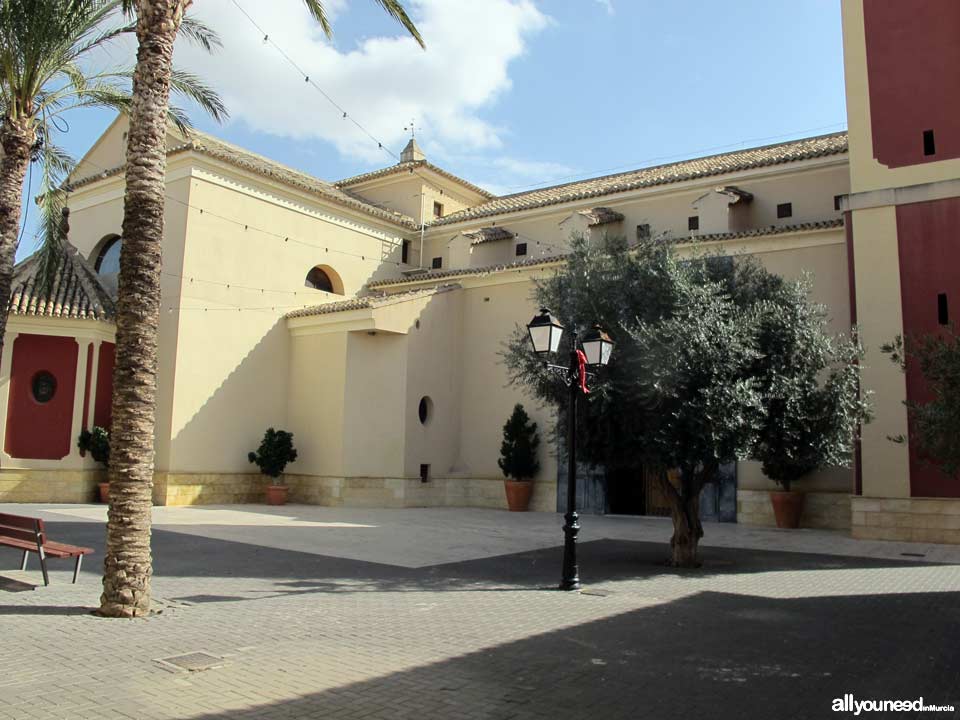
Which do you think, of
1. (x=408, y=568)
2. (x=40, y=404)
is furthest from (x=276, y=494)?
(x=408, y=568)

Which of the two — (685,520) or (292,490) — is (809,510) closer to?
(685,520)

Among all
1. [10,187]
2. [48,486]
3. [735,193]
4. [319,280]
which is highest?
[735,193]

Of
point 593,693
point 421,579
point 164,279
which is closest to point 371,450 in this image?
point 164,279

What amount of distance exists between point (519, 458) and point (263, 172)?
1142cm

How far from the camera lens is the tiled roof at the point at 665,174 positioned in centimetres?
2177

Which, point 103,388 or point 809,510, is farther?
point 103,388

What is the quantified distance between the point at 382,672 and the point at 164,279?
18.1 meters

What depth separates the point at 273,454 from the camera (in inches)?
859

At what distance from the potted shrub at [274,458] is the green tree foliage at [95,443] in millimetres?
3832

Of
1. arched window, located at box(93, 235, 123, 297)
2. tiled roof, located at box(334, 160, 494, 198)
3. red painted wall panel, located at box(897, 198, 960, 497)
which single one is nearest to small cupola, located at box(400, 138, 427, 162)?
tiled roof, located at box(334, 160, 494, 198)

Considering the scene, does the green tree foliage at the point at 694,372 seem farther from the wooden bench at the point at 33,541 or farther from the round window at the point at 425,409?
the round window at the point at 425,409

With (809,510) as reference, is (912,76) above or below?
above

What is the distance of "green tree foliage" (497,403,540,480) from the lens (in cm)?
2205

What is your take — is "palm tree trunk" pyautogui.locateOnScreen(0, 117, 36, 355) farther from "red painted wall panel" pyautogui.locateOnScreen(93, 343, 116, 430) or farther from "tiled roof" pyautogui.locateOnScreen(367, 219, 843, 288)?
"tiled roof" pyautogui.locateOnScreen(367, 219, 843, 288)
